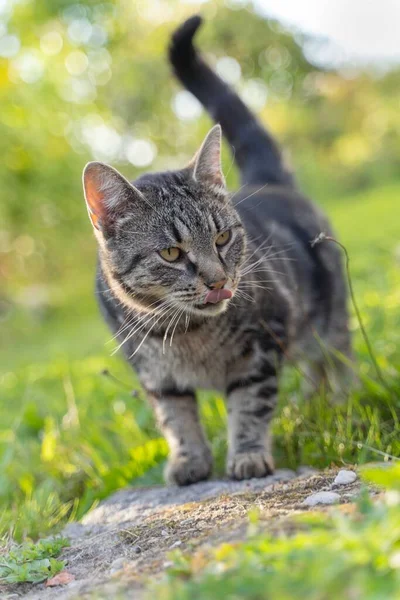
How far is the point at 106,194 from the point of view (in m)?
2.24

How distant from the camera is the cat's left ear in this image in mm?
2393

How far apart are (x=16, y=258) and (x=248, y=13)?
10619 millimetres

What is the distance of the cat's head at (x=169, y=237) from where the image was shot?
6.90ft

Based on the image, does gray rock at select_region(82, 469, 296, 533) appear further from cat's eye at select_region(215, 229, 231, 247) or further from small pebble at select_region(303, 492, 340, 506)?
cat's eye at select_region(215, 229, 231, 247)

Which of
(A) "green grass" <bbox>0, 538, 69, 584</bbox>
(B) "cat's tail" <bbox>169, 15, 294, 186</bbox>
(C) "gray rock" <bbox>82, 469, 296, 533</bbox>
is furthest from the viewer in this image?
(B) "cat's tail" <bbox>169, 15, 294, 186</bbox>

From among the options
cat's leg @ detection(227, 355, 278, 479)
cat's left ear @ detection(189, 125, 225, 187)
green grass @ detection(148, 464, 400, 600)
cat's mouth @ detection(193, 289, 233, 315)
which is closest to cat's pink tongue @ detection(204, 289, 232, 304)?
cat's mouth @ detection(193, 289, 233, 315)

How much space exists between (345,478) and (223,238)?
941 millimetres

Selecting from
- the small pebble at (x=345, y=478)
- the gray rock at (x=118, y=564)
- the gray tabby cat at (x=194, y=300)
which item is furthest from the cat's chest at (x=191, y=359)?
the gray rock at (x=118, y=564)

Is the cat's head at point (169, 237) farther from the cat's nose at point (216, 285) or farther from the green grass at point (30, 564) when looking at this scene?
the green grass at point (30, 564)

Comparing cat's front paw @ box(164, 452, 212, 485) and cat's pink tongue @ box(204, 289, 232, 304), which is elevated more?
cat's pink tongue @ box(204, 289, 232, 304)

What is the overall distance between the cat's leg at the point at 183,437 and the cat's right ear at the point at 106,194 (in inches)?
25.7

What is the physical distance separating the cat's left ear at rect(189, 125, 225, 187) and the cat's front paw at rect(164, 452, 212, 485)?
3.18ft

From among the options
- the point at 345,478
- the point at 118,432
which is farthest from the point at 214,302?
the point at 118,432

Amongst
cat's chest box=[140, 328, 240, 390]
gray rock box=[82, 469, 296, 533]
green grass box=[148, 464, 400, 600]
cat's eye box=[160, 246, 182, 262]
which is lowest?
gray rock box=[82, 469, 296, 533]
